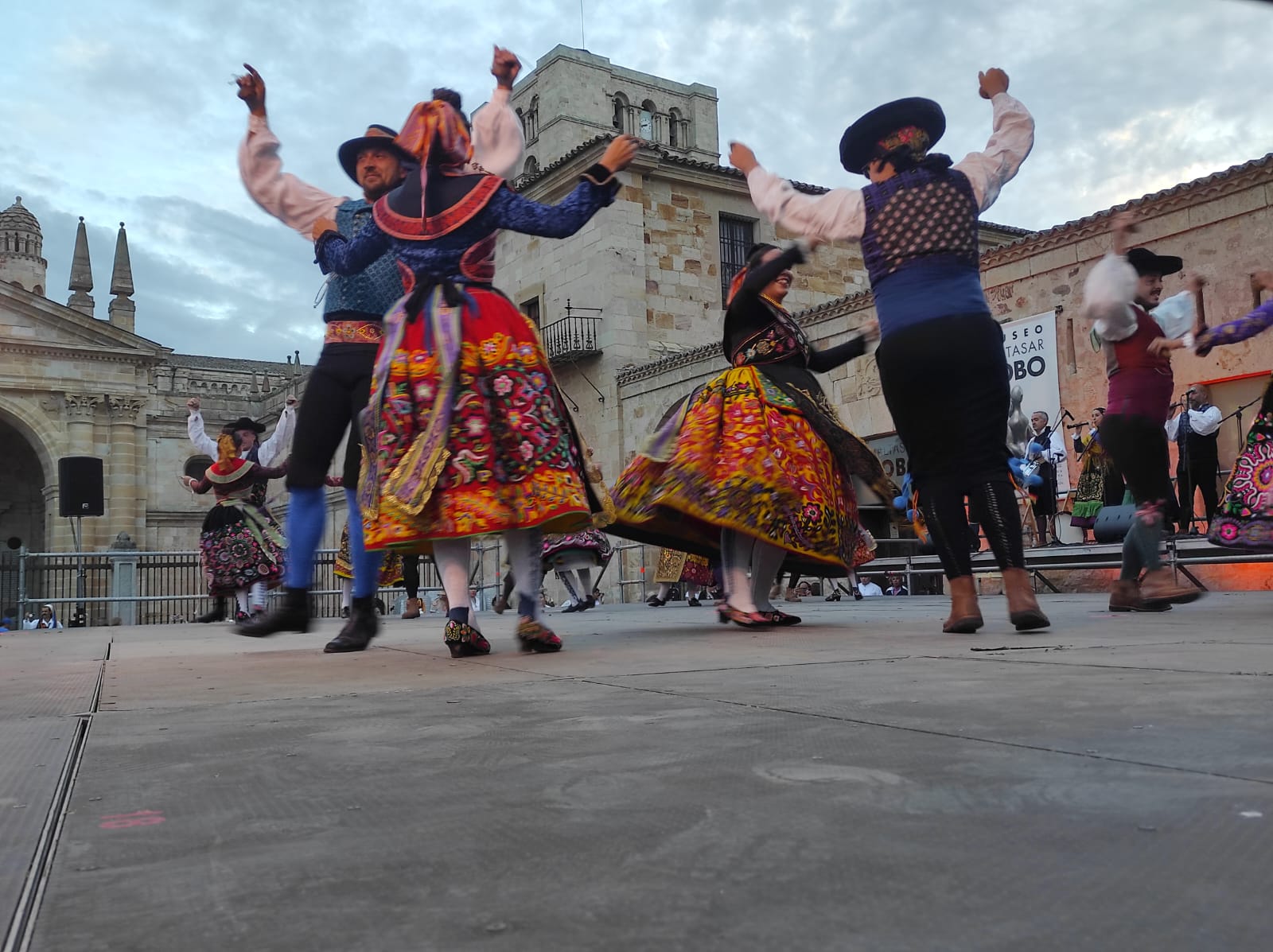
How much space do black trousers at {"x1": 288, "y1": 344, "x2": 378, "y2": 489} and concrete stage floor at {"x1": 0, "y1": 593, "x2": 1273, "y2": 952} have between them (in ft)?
6.85

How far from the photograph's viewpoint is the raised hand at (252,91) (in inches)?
190

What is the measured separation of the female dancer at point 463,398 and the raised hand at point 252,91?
2.96 ft

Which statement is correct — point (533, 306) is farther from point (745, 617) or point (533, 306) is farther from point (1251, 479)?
point (1251, 479)

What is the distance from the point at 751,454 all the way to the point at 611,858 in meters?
3.93

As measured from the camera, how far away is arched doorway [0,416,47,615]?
42.4 meters

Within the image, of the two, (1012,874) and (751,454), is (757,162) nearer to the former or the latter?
(751,454)

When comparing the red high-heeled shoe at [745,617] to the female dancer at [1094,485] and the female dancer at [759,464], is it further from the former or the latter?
the female dancer at [1094,485]

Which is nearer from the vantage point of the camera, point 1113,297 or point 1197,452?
point 1113,297

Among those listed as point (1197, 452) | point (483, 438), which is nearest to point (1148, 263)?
point (483, 438)

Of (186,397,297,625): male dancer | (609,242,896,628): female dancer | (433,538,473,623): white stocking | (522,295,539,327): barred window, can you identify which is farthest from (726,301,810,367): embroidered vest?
(522,295,539,327): barred window

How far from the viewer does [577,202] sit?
4211 millimetres

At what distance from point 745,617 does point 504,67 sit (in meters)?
2.50

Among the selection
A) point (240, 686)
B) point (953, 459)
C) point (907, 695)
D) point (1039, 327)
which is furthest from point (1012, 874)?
point (1039, 327)

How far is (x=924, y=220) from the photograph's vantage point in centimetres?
435
